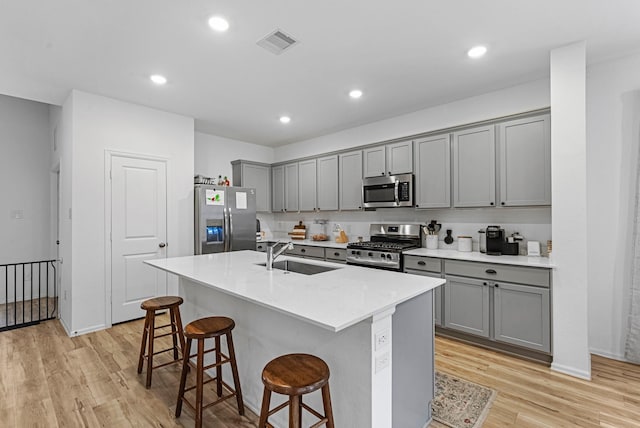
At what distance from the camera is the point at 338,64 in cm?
296

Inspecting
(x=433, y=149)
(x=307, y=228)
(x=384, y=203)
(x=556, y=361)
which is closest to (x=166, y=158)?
(x=307, y=228)

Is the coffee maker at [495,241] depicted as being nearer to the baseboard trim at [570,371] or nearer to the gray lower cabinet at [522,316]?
the gray lower cabinet at [522,316]

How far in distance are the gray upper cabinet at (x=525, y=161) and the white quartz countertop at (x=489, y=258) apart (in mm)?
557

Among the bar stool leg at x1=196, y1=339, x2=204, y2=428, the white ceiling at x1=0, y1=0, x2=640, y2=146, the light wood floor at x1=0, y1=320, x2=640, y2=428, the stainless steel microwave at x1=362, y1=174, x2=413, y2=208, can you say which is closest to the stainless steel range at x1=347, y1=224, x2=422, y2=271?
the stainless steel microwave at x1=362, y1=174, x2=413, y2=208

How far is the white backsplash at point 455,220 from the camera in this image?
10.9ft

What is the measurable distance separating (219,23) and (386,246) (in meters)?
2.90

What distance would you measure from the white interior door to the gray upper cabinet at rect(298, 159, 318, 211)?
2.17 meters

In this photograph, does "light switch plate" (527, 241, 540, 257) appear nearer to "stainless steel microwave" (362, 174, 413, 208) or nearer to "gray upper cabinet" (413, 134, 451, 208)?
"gray upper cabinet" (413, 134, 451, 208)

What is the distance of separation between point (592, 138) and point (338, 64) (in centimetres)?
252

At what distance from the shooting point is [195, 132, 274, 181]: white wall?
206 inches

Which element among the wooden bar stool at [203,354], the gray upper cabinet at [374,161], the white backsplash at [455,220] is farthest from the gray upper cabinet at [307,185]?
the wooden bar stool at [203,354]

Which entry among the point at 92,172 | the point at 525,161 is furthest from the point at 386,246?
the point at 92,172

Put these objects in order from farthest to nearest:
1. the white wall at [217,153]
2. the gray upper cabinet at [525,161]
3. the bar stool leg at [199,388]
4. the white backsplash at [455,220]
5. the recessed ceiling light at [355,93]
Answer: the white wall at [217,153] → the recessed ceiling light at [355,93] → the white backsplash at [455,220] → the gray upper cabinet at [525,161] → the bar stool leg at [199,388]

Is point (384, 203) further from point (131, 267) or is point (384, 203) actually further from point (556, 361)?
point (131, 267)
